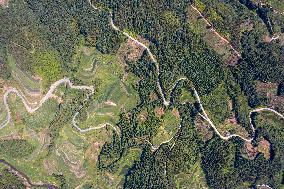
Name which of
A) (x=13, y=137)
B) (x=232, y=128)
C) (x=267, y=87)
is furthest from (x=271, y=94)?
(x=13, y=137)

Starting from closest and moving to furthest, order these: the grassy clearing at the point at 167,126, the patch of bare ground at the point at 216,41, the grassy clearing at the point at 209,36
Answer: the grassy clearing at the point at 209,36, the patch of bare ground at the point at 216,41, the grassy clearing at the point at 167,126

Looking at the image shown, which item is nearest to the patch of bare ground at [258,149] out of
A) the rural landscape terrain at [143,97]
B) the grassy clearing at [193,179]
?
the rural landscape terrain at [143,97]

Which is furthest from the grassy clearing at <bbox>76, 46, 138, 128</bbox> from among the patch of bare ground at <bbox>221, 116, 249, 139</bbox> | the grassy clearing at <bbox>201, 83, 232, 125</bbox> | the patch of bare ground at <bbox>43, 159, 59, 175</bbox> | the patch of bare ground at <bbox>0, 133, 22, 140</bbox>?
the patch of bare ground at <bbox>221, 116, 249, 139</bbox>

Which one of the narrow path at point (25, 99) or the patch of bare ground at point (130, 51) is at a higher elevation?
the patch of bare ground at point (130, 51)

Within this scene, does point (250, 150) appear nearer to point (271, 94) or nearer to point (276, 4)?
point (271, 94)

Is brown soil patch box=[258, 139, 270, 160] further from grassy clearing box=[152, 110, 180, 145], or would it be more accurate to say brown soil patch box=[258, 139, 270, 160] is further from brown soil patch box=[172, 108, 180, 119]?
brown soil patch box=[172, 108, 180, 119]

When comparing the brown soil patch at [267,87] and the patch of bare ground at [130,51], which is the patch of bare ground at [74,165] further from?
the brown soil patch at [267,87]

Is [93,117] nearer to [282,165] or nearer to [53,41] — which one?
[53,41]

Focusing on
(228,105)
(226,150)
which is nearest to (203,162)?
(226,150)
